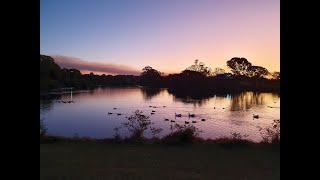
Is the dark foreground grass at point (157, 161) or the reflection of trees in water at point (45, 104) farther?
the dark foreground grass at point (157, 161)

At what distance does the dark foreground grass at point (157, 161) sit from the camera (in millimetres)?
8797

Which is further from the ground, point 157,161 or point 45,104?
point 45,104

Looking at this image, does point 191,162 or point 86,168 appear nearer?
point 86,168

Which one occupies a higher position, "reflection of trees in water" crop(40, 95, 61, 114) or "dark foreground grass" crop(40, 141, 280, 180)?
"reflection of trees in water" crop(40, 95, 61, 114)

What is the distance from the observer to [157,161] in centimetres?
1062

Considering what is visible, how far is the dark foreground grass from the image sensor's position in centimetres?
880

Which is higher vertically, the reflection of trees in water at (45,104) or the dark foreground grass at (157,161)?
the reflection of trees in water at (45,104)

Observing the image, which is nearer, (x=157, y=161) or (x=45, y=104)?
(x=45, y=104)

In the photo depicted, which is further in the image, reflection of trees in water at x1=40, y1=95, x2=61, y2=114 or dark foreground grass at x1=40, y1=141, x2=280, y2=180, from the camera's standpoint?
dark foreground grass at x1=40, y1=141, x2=280, y2=180

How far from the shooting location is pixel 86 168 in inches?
377
